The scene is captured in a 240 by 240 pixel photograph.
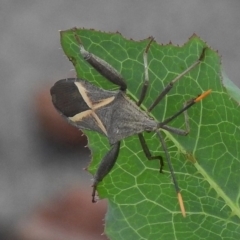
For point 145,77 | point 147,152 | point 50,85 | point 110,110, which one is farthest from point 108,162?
point 50,85

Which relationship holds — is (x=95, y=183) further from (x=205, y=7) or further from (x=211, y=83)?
(x=205, y=7)

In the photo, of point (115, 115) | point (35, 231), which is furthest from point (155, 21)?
point (115, 115)

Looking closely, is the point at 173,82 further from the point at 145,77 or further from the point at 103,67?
the point at 103,67

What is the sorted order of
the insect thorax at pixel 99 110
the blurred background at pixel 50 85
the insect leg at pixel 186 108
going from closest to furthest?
the insect leg at pixel 186 108
the insect thorax at pixel 99 110
the blurred background at pixel 50 85

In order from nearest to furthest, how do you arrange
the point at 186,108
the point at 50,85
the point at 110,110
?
the point at 186,108 < the point at 110,110 < the point at 50,85

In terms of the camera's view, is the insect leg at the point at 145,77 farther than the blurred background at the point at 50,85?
No

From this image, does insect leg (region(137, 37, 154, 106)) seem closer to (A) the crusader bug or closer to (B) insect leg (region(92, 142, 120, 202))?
(A) the crusader bug

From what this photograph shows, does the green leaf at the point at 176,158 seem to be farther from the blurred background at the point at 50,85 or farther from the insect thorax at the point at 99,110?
the blurred background at the point at 50,85

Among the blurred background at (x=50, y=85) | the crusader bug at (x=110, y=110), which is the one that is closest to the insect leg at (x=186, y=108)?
the crusader bug at (x=110, y=110)
